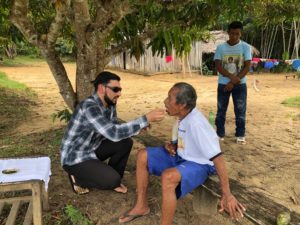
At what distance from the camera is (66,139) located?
3611mm

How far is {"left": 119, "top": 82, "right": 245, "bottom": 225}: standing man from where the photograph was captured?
287 cm

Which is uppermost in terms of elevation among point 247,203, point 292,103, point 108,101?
point 108,101

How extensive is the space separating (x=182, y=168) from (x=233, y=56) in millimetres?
2930

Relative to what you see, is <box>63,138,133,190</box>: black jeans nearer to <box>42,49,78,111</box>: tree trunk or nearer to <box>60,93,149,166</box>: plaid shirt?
<box>60,93,149,166</box>: plaid shirt

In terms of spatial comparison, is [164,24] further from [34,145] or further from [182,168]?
[34,145]

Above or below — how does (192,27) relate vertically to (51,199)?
above

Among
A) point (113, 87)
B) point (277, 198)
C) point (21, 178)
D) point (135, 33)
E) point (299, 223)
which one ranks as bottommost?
point (277, 198)

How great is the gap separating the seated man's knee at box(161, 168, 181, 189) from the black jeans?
2.91 feet

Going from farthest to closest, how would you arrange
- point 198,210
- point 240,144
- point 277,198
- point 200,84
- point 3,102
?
1. point 200,84
2. point 3,102
3. point 240,144
4. point 277,198
5. point 198,210

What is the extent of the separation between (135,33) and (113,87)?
180cm

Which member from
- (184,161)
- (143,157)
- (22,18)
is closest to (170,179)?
(184,161)

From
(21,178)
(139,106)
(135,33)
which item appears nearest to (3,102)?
(139,106)

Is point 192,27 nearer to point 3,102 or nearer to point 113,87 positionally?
point 113,87

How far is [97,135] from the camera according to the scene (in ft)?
12.4
